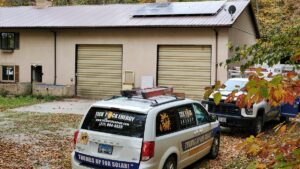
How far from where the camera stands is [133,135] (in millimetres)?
7008

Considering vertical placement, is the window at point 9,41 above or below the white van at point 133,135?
above


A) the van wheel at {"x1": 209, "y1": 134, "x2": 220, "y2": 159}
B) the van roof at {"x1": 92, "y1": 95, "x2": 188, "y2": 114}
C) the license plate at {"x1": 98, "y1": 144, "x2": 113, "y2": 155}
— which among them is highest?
the van roof at {"x1": 92, "y1": 95, "x2": 188, "y2": 114}

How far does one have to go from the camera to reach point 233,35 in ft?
74.6

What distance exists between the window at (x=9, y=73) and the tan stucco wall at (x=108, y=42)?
308 millimetres

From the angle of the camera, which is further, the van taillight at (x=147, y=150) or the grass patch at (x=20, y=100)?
the grass patch at (x=20, y=100)

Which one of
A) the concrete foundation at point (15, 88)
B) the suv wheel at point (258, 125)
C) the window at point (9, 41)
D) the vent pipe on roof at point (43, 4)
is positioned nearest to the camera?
the suv wheel at point (258, 125)

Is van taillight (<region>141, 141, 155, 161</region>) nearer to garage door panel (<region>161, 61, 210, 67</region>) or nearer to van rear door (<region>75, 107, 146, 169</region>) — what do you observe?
van rear door (<region>75, 107, 146, 169</region>)

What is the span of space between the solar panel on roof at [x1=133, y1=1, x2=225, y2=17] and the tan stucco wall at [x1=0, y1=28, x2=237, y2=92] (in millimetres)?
1225

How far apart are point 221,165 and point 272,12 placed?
38.6 m

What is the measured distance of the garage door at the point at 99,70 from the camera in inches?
956

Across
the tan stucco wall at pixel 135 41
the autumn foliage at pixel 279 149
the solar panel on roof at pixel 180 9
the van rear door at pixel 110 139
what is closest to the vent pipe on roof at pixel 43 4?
the tan stucco wall at pixel 135 41

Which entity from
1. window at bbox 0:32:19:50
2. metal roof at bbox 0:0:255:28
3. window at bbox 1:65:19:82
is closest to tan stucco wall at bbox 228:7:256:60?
metal roof at bbox 0:0:255:28

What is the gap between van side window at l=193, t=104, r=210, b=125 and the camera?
9133mm

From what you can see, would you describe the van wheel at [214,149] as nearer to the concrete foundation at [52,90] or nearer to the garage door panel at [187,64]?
the garage door panel at [187,64]
